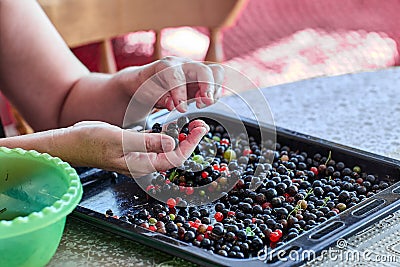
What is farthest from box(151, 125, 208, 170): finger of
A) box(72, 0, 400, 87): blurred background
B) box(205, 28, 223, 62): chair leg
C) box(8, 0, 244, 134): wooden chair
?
box(72, 0, 400, 87): blurred background

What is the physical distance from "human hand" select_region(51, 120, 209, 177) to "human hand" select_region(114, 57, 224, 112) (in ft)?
0.54

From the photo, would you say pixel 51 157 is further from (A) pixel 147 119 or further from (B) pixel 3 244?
(A) pixel 147 119

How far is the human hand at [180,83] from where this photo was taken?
1.31 m

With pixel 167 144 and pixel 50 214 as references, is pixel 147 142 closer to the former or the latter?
pixel 167 144

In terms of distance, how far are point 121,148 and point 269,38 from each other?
9.87ft

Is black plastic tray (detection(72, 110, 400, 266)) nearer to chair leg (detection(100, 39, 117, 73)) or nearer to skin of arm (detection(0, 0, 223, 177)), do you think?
skin of arm (detection(0, 0, 223, 177))

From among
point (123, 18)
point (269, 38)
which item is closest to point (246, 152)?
point (123, 18)

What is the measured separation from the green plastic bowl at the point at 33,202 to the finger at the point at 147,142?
0.10 meters

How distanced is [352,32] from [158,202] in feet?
10.2

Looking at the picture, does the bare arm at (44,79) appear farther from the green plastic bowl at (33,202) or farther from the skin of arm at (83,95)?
the green plastic bowl at (33,202)

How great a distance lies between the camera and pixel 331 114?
1.67 m

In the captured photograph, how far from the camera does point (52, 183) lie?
1046 mm

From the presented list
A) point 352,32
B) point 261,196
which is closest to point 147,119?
point 261,196

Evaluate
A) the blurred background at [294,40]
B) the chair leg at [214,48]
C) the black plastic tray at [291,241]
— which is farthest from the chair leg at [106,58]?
→ the black plastic tray at [291,241]
